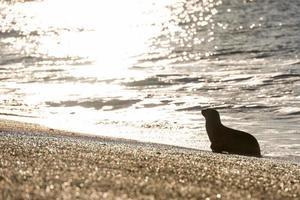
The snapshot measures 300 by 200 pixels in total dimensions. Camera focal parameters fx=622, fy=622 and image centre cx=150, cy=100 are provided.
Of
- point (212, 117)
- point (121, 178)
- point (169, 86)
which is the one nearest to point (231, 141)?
point (212, 117)

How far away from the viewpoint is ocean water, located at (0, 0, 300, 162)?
11.3m

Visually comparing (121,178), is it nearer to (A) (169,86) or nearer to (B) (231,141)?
(B) (231,141)

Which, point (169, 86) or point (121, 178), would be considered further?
point (169, 86)

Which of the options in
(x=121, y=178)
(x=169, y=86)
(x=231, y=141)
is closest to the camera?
(x=121, y=178)

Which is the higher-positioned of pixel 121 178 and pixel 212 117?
pixel 121 178

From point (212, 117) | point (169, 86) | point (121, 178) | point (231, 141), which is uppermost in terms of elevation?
point (121, 178)

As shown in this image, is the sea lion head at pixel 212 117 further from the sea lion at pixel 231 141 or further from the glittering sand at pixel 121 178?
the glittering sand at pixel 121 178

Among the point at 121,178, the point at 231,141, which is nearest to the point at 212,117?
the point at 231,141

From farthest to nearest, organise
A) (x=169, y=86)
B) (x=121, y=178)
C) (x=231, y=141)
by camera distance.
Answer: (x=169, y=86) < (x=231, y=141) < (x=121, y=178)

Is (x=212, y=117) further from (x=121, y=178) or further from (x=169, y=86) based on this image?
(x=169, y=86)

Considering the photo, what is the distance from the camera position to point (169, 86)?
1823 centimetres

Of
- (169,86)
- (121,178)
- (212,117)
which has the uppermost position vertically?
(121,178)

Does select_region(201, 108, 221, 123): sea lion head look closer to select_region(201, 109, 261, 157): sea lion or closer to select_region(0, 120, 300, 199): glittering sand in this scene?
select_region(201, 109, 261, 157): sea lion

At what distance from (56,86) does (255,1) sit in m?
56.1
